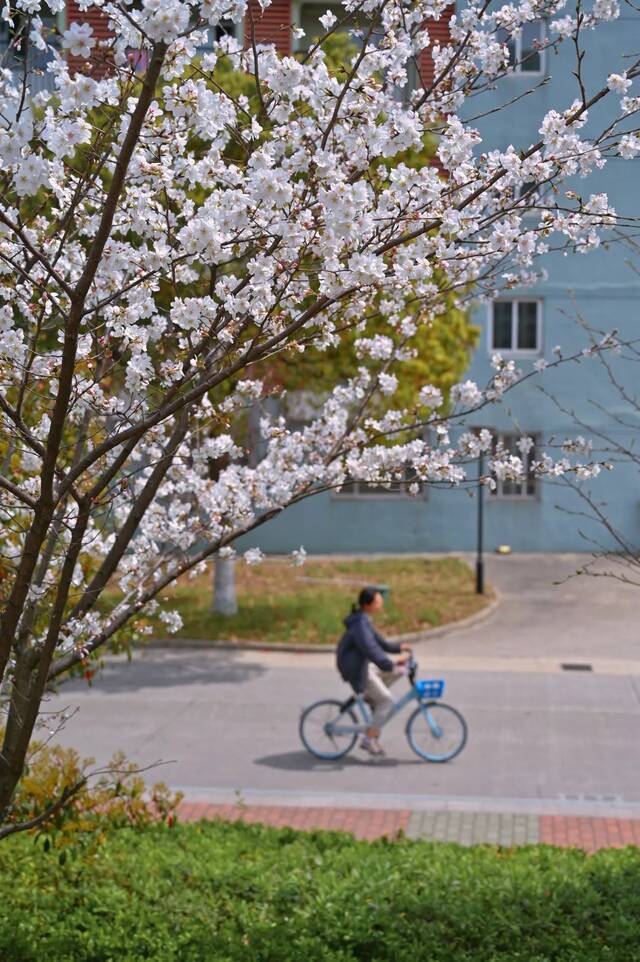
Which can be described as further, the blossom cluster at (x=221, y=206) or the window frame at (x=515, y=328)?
the window frame at (x=515, y=328)

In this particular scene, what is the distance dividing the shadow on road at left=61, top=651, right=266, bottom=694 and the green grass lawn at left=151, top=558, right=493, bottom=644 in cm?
90

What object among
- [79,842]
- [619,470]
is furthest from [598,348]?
[619,470]

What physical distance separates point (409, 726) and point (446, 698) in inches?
117

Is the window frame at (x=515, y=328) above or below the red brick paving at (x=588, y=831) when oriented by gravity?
above

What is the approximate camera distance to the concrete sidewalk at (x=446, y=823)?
34.3ft

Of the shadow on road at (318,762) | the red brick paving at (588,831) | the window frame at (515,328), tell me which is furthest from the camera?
the window frame at (515,328)

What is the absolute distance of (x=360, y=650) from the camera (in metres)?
12.6

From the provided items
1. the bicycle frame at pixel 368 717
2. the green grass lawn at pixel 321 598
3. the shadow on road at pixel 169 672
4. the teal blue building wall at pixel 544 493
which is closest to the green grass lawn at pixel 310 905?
the bicycle frame at pixel 368 717

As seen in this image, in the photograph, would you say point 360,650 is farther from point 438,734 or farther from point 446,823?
point 446,823

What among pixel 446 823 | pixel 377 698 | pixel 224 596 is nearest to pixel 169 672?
pixel 224 596

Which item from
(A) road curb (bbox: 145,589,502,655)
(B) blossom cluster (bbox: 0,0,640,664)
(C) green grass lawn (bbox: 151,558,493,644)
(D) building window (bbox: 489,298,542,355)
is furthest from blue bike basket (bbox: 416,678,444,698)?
(D) building window (bbox: 489,298,542,355)

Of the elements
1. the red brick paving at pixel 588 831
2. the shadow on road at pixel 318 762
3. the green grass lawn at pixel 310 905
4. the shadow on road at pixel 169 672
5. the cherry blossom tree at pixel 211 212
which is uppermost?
the cherry blossom tree at pixel 211 212

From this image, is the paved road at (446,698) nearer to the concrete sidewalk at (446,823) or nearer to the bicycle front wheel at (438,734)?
the bicycle front wheel at (438,734)

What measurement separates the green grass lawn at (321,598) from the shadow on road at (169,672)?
0.90 m
